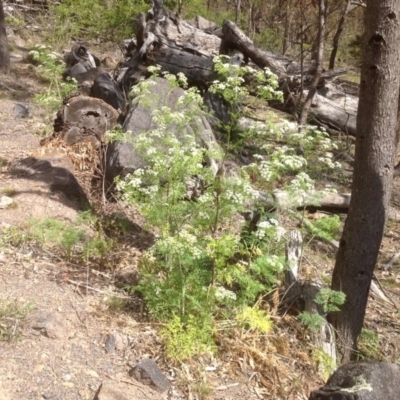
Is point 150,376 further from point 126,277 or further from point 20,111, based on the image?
point 20,111

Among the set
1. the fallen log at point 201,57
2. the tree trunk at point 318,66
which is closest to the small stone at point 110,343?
the tree trunk at point 318,66

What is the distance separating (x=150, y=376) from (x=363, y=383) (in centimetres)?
133

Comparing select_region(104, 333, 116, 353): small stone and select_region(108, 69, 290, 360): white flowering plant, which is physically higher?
select_region(108, 69, 290, 360): white flowering plant

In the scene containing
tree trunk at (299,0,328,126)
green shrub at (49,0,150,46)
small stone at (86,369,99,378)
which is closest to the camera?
small stone at (86,369,99,378)

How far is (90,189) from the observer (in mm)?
5938

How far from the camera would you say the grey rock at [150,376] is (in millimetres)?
3367

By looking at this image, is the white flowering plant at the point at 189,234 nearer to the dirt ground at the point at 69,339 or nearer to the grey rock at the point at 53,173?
the dirt ground at the point at 69,339

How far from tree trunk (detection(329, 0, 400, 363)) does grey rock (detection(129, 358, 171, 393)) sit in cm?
164

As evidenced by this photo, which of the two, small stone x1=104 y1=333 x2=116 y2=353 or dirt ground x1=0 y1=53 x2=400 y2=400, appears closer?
dirt ground x1=0 y1=53 x2=400 y2=400

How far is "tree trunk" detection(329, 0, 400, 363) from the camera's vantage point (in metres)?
3.64

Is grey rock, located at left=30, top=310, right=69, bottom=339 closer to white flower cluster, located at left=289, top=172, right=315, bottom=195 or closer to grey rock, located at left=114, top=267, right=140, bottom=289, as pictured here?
grey rock, located at left=114, top=267, right=140, bottom=289

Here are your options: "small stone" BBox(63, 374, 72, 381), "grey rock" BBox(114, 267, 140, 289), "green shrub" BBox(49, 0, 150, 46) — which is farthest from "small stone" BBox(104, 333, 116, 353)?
"green shrub" BBox(49, 0, 150, 46)

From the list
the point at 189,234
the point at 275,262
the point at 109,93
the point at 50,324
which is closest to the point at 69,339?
the point at 50,324

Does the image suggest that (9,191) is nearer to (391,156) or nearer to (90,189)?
(90,189)
